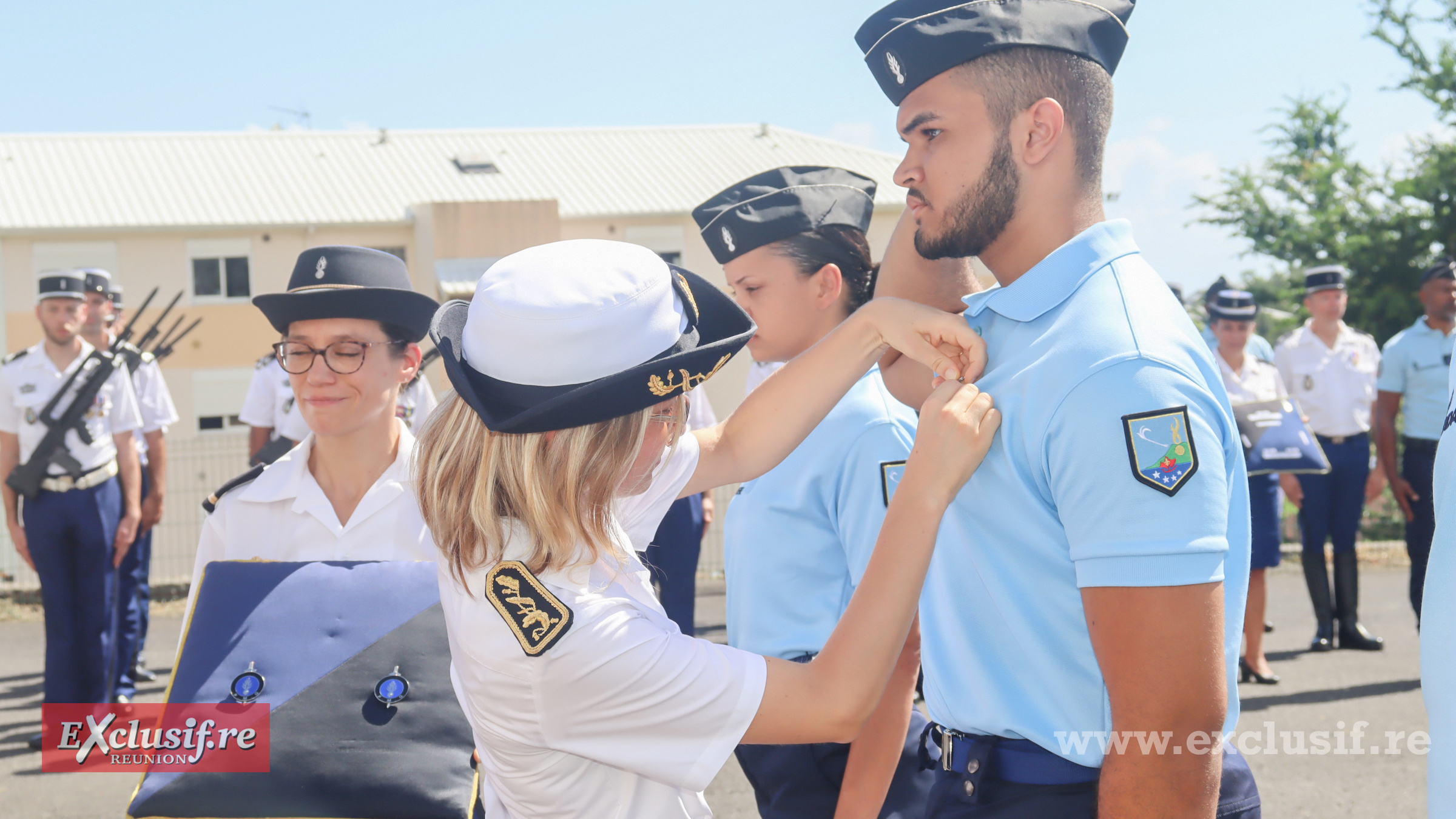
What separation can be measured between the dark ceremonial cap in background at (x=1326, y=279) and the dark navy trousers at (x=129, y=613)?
8.10 meters

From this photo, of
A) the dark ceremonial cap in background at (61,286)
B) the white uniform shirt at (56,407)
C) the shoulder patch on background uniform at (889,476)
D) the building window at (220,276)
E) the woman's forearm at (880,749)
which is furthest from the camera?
the building window at (220,276)

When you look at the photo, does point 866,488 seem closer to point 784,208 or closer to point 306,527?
point 784,208

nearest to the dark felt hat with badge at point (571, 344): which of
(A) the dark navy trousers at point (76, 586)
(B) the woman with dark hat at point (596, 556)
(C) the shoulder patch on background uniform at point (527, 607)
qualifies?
(B) the woman with dark hat at point (596, 556)

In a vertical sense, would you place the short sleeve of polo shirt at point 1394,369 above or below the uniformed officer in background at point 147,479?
above

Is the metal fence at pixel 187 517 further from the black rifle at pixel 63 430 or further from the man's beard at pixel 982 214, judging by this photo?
the man's beard at pixel 982 214

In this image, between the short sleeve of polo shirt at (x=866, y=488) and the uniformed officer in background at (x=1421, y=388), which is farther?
the uniformed officer in background at (x=1421, y=388)

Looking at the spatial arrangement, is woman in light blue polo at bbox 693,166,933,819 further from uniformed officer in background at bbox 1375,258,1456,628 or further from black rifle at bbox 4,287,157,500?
uniformed officer in background at bbox 1375,258,1456,628

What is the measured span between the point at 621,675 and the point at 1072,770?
26.4 inches

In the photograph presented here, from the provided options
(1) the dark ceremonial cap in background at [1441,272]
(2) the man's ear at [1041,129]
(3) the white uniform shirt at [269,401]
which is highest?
(2) the man's ear at [1041,129]

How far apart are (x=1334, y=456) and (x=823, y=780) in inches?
257

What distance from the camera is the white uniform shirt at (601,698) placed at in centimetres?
161

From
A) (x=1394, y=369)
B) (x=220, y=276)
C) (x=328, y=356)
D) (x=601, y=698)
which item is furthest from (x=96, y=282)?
(x=220, y=276)

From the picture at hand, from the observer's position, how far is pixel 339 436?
3.12 meters

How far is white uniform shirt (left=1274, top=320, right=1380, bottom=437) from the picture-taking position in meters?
7.61
